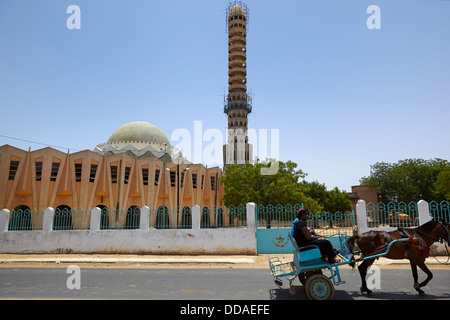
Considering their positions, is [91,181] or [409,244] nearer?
[409,244]

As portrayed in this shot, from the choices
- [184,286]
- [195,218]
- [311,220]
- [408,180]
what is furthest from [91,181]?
[408,180]

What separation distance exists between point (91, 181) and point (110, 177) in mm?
1954

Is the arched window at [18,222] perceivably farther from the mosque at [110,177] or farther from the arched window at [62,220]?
the mosque at [110,177]

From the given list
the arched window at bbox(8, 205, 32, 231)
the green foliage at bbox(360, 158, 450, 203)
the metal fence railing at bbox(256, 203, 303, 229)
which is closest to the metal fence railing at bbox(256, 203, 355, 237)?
the metal fence railing at bbox(256, 203, 303, 229)

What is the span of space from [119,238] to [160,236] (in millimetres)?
2060

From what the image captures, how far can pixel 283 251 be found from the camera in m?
14.1

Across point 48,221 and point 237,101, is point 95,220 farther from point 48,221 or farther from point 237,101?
point 237,101

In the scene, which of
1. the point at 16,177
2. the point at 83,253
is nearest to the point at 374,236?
the point at 83,253

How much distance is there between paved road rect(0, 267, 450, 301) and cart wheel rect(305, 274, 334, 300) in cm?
32

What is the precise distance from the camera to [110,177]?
32.1 m

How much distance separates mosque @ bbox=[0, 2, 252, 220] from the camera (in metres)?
27.6

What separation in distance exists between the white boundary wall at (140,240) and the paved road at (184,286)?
378 cm
